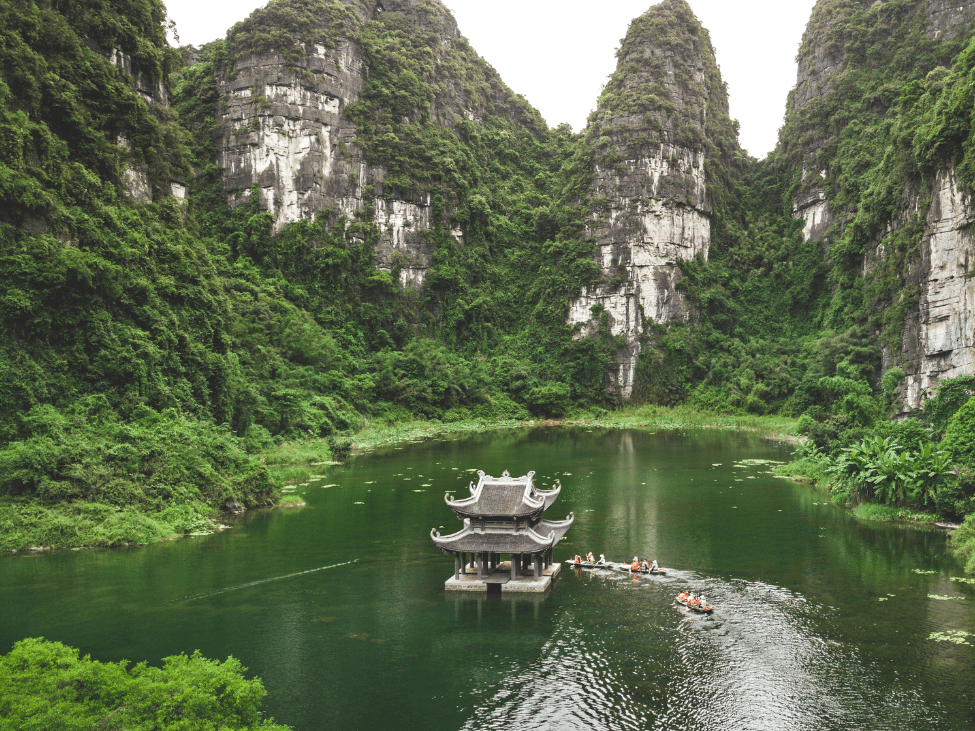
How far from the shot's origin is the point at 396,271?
66.2m

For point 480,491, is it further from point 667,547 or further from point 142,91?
point 142,91

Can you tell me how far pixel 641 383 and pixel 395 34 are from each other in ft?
150

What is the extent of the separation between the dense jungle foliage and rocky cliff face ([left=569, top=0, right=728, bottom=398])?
0.63m

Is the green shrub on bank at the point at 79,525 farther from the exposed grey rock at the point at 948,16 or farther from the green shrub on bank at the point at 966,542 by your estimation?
the exposed grey rock at the point at 948,16

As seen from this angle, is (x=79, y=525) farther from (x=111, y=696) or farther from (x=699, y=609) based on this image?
(x=699, y=609)

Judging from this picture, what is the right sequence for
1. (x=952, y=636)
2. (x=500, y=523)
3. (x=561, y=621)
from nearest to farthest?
(x=952, y=636) → (x=561, y=621) → (x=500, y=523)

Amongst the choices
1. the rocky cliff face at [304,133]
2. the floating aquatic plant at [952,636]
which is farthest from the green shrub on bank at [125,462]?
the rocky cliff face at [304,133]

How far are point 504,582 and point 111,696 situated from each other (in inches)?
380

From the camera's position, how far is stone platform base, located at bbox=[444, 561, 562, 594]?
1561cm

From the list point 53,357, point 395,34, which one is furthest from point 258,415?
point 395,34

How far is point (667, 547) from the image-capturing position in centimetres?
1969

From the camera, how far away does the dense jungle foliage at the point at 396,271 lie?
2306cm

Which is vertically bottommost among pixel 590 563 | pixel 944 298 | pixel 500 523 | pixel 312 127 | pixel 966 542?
pixel 590 563

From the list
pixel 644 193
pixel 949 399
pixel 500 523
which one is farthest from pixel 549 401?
pixel 500 523
